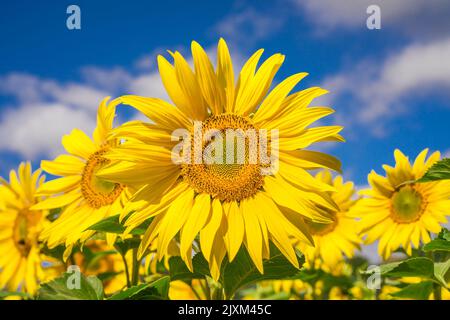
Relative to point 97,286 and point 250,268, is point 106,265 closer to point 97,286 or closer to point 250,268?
point 97,286

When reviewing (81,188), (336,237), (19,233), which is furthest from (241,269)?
(336,237)

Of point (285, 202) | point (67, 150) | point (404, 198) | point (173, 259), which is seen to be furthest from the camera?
point (404, 198)

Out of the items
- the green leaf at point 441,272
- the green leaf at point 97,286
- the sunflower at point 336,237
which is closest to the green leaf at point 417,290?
the green leaf at point 441,272

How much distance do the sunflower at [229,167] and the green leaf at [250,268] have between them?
93 millimetres

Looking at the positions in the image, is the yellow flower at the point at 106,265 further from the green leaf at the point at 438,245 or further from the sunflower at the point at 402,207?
Answer: the green leaf at the point at 438,245

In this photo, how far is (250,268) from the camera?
1818 millimetres

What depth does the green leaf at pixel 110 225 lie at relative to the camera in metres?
1.73

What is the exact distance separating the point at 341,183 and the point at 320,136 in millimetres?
2931

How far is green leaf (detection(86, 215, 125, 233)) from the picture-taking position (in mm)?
1733

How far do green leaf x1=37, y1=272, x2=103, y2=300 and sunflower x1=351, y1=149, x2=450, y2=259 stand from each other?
6.06 feet

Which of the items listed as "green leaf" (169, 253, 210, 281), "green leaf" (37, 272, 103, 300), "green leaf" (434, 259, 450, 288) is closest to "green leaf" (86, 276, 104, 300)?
"green leaf" (37, 272, 103, 300)

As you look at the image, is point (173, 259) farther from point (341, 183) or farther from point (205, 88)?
point (341, 183)

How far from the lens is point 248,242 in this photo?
1.60 metres
